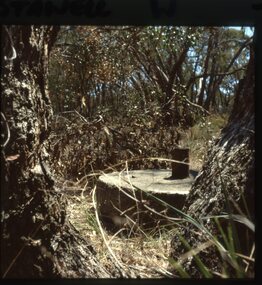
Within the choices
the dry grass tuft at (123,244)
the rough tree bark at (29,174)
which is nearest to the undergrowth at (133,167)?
the dry grass tuft at (123,244)

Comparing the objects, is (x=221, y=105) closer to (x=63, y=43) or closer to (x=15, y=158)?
(x=63, y=43)

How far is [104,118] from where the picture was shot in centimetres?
355

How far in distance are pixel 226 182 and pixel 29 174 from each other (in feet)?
3.70

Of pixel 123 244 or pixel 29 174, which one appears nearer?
pixel 29 174

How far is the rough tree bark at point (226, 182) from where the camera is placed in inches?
129

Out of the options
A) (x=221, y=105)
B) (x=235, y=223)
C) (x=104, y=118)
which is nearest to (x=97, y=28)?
(x=104, y=118)

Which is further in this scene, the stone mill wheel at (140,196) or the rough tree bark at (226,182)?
the stone mill wheel at (140,196)

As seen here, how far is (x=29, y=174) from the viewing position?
10.6 ft

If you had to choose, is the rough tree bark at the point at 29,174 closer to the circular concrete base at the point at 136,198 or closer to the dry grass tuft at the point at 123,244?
the dry grass tuft at the point at 123,244

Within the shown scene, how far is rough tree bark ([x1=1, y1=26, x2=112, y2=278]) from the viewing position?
10.4ft

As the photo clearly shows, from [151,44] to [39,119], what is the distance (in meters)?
0.84

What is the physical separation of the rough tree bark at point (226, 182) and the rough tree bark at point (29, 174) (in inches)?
22.0

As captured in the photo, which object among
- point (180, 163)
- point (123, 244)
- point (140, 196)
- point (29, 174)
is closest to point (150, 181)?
point (140, 196)

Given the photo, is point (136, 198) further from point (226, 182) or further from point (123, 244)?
point (226, 182)
